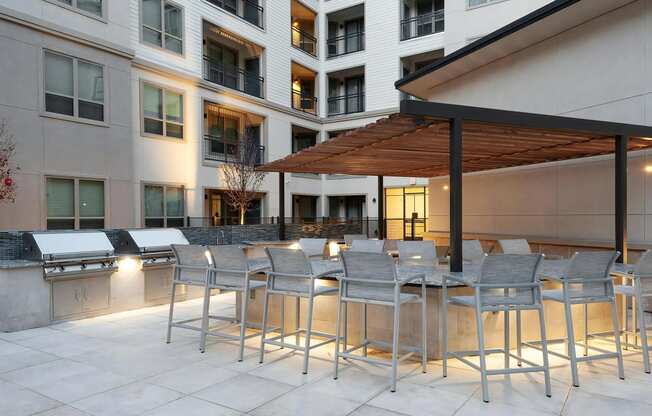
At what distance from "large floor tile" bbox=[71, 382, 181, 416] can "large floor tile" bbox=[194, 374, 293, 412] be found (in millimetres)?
312

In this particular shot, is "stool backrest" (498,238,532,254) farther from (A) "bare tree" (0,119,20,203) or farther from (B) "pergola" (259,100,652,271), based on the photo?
(A) "bare tree" (0,119,20,203)

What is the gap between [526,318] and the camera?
15.9ft

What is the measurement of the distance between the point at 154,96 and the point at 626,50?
11.7m

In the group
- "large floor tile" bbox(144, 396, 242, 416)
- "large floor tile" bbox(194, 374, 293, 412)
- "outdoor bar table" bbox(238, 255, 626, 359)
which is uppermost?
"outdoor bar table" bbox(238, 255, 626, 359)

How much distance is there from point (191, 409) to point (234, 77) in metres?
15.6

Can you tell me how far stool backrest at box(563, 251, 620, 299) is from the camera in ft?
13.1

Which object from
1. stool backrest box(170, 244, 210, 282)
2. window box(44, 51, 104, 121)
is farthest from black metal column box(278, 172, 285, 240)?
window box(44, 51, 104, 121)

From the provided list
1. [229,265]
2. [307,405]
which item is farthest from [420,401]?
[229,265]

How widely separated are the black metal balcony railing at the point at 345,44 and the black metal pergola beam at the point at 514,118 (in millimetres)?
16665

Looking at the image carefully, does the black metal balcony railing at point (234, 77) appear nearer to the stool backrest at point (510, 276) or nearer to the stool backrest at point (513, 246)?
the stool backrest at point (513, 246)

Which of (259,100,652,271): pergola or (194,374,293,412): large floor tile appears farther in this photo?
(259,100,652,271): pergola

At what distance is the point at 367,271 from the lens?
3961 millimetres

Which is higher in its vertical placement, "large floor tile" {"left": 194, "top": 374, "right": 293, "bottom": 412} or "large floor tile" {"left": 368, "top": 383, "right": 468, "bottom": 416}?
"large floor tile" {"left": 368, "top": 383, "right": 468, "bottom": 416}

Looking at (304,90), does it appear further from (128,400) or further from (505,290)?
(128,400)
